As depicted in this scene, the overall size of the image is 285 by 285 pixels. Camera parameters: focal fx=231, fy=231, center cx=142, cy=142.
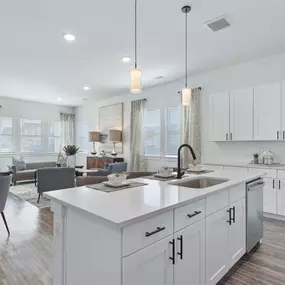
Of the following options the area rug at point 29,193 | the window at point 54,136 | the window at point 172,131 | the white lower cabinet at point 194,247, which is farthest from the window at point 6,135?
the white lower cabinet at point 194,247

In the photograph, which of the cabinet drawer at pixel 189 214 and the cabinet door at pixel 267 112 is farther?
the cabinet door at pixel 267 112

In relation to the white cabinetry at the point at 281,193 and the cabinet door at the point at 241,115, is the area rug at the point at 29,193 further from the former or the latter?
the white cabinetry at the point at 281,193

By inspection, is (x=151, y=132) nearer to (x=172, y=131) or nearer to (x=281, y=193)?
(x=172, y=131)

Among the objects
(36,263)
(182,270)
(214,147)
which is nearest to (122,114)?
(214,147)

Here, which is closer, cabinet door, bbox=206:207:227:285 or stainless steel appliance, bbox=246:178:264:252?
cabinet door, bbox=206:207:227:285

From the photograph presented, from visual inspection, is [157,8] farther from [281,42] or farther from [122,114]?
[122,114]

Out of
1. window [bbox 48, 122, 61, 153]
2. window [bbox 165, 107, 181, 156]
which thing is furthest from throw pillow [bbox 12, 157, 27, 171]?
window [bbox 165, 107, 181, 156]

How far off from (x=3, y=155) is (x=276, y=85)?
8334 millimetres

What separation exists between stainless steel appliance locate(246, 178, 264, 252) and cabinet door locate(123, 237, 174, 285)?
146 cm

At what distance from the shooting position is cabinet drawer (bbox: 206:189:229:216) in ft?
6.24

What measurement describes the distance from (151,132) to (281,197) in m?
3.74

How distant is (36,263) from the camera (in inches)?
98.6

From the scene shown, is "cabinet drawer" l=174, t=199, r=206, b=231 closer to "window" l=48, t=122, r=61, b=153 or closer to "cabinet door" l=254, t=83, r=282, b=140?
"cabinet door" l=254, t=83, r=282, b=140

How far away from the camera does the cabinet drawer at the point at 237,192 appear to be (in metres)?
2.26
